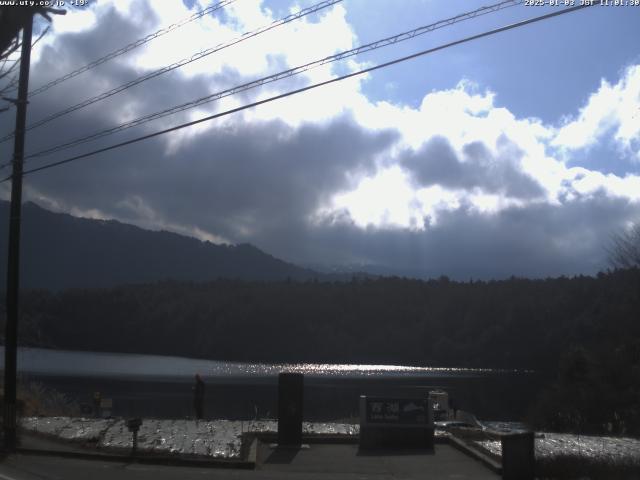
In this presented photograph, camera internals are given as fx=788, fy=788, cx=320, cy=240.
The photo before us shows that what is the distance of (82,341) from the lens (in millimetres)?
185000

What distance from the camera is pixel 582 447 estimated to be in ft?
55.1

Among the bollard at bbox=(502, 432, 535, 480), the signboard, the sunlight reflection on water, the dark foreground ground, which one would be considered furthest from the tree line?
the bollard at bbox=(502, 432, 535, 480)

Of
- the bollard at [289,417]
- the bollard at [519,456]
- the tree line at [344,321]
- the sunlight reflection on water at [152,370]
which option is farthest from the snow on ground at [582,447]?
the sunlight reflection on water at [152,370]

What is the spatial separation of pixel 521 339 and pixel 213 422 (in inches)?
4860

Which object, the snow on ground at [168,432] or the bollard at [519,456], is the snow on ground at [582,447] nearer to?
the bollard at [519,456]

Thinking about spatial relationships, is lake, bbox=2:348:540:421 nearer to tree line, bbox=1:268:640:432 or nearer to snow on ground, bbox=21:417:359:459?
tree line, bbox=1:268:640:432

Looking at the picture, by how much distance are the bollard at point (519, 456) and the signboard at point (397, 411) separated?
4026 mm

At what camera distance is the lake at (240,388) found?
56250mm

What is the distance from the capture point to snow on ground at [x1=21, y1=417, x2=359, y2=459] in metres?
16.4

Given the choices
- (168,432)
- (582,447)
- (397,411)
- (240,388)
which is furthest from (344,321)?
(582,447)

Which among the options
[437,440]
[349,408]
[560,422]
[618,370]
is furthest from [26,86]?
[349,408]

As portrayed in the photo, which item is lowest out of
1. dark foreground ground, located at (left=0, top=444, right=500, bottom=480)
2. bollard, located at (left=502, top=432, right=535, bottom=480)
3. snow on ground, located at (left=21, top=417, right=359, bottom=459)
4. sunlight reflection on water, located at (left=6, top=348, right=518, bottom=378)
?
sunlight reflection on water, located at (left=6, top=348, right=518, bottom=378)

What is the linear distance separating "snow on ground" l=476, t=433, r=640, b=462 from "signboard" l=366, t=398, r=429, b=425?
145 centimetres

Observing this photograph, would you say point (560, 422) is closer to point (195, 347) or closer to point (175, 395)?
point (175, 395)
